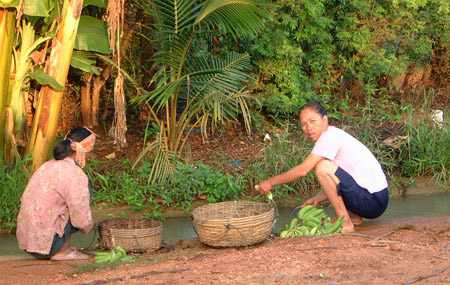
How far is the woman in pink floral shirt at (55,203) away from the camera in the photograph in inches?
217

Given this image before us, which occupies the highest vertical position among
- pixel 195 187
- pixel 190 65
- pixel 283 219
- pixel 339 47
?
pixel 339 47

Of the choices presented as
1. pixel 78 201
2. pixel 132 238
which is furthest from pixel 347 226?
pixel 78 201

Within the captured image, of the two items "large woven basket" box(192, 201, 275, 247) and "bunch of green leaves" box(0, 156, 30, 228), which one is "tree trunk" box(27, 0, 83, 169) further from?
"large woven basket" box(192, 201, 275, 247)

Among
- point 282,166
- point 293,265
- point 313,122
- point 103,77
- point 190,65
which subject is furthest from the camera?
point 103,77

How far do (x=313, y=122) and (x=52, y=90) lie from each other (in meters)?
3.21

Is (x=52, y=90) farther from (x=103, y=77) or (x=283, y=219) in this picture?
(x=283, y=219)

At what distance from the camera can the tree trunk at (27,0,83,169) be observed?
285 inches

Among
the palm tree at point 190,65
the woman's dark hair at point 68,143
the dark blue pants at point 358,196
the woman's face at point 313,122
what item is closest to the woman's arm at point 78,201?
the woman's dark hair at point 68,143

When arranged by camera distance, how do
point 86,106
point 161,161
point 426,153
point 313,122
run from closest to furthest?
point 313,122, point 161,161, point 426,153, point 86,106

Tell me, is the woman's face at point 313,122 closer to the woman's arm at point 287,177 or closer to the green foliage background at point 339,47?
the woman's arm at point 287,177

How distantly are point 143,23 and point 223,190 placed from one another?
3.45 m

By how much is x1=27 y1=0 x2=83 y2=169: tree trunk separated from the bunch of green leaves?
6.9 inches

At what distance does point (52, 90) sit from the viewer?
24.1 feet

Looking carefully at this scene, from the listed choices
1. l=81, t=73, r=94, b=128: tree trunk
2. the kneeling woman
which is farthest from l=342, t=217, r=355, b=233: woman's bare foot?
l=81, t=73, r=94, b=128: tree trunk
